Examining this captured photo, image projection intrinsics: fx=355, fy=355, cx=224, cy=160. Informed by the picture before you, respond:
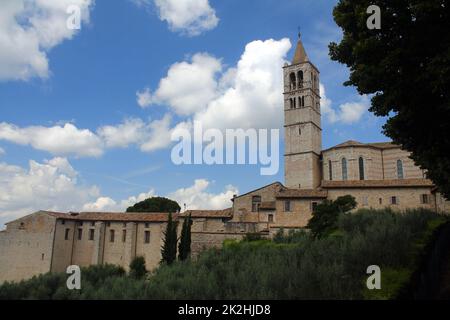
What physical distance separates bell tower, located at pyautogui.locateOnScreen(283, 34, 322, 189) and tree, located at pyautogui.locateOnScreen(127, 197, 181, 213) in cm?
2242

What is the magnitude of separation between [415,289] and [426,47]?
610 centimetres

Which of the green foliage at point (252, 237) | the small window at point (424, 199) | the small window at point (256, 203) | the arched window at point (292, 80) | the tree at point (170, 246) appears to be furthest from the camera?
the arched window at point (292, 80)

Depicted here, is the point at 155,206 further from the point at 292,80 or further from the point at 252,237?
the point at 252,237

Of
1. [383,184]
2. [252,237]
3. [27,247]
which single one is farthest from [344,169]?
[27,247]

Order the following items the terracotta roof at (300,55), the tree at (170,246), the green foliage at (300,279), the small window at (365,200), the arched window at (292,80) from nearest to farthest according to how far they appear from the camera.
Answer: the green foliage at (300,279)
the tree at (170,246)
the small window at (365,200)
the arched window at (292,80)
the terracotta roof at (300,55)

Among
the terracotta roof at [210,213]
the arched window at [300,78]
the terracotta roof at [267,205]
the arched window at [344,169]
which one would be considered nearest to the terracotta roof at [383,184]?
the terracotta roof at [267,205]

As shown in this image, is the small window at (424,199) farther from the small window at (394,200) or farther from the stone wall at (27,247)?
the stone wall at (27,247)

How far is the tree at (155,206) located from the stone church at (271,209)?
17.0 metres

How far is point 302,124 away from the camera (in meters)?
54.5

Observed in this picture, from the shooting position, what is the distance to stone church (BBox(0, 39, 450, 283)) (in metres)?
34.4

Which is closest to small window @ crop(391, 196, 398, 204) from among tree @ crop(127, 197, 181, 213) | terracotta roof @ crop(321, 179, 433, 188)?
terracotta roof @ crop(321, 179, 433, 188)

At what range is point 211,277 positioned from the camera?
653cm

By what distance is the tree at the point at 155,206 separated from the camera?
204 feet
